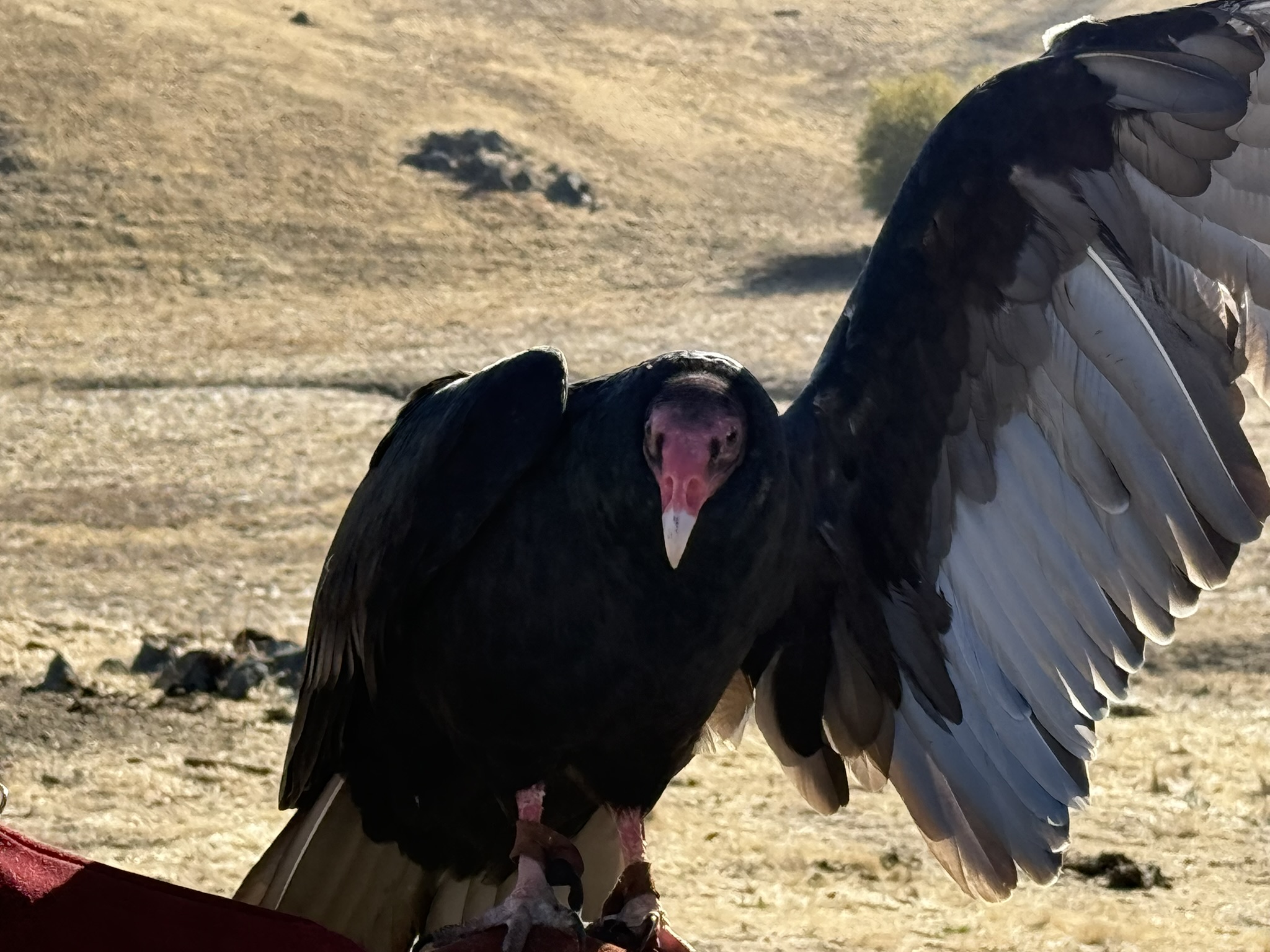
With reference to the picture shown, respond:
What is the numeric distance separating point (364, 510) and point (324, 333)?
59.6ft

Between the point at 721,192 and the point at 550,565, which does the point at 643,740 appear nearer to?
the point at 550,565

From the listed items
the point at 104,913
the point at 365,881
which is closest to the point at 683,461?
the point at 104,913

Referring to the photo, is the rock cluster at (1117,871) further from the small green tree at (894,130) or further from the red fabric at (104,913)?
the small green tree at (894,130)

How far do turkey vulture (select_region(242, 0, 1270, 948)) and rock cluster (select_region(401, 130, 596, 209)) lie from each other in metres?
26.3

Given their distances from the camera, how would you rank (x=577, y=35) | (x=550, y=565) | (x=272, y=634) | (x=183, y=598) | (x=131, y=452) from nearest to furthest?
1. (x=550, y=565)
2. (x=272, y=634)
3. (x=183, y=598)
4. (x=131, y=452)
5. (x=577, y=35)

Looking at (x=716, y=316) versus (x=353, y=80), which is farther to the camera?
(x=353, y=80)

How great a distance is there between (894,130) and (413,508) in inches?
1184

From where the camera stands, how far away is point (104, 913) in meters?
2.42

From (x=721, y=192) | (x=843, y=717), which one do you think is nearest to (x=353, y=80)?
(x=721, y=192)

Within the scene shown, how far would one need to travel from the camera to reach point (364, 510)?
3.69 meters

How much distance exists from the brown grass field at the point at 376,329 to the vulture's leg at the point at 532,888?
2.91 m

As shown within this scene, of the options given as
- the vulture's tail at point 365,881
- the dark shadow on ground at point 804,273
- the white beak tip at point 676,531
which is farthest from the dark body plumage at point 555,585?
the dark shadow on ground at point 804,273

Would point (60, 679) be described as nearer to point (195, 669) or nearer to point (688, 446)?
point (195, 669)

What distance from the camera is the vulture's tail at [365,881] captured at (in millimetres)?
3867
